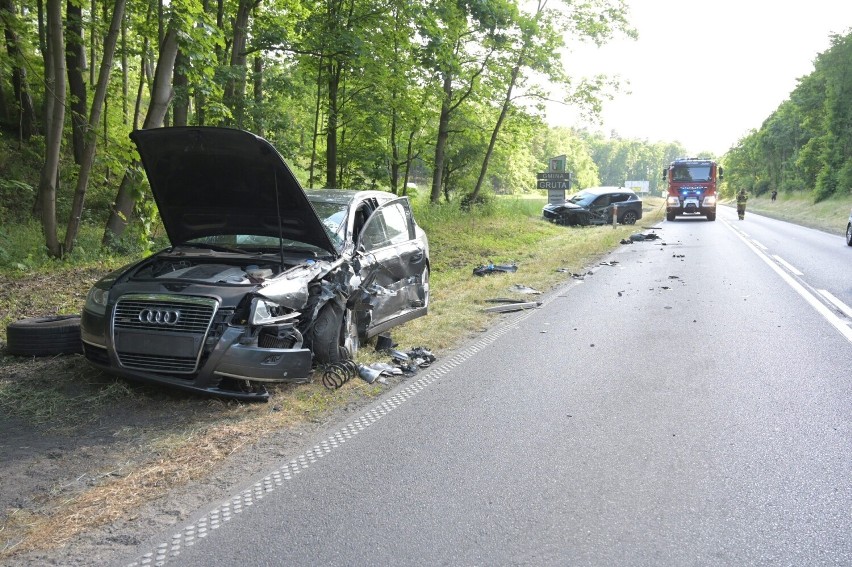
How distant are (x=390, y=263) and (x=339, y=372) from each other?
64.3 inches

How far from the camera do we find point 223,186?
19.4 feet

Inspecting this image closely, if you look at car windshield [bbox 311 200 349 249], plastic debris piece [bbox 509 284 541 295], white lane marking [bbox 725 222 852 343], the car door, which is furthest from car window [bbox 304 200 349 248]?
white lane marking [bbox 725 222 852 343]

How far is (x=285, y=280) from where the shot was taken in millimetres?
5223

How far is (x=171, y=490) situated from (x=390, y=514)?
4.30 feet

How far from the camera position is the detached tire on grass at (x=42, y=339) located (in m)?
5.90

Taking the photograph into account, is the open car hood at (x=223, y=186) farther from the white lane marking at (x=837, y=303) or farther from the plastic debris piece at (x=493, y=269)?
the plastic debris piece at (x=493, y=269)

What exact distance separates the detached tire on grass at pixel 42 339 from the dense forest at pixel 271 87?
2388 mm

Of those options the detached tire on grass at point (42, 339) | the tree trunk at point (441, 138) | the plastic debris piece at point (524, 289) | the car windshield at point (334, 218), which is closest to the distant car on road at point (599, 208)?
the tree trunk at point (441, 138)

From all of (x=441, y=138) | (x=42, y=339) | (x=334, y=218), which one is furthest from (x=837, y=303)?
Answer: (x=441, y=138)

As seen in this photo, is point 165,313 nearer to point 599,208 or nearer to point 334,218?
point 334,218

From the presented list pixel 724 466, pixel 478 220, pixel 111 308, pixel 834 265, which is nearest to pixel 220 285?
pixel 111 308

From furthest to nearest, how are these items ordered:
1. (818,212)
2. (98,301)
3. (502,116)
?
1. (818,212)
2. (502,116)
3. (98,301)

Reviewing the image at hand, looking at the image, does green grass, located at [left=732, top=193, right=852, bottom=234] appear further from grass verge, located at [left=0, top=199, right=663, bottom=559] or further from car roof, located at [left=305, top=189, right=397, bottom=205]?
car roof, located at [left=305, top=189, right=397, bottom=205]

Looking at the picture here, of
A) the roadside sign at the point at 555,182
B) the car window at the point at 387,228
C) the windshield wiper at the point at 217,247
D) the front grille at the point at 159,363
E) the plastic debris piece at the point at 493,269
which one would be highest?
the roadside sign at the point at 555,182
